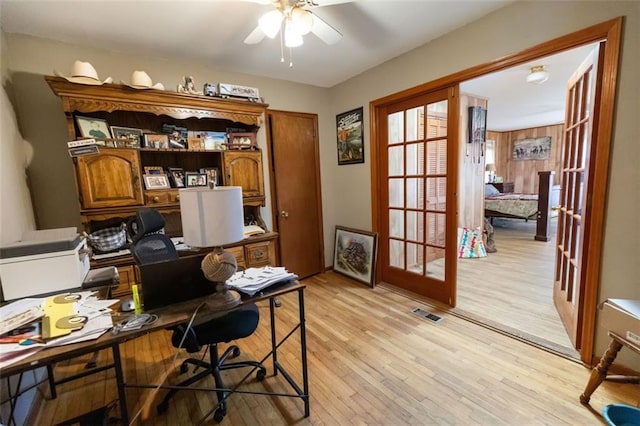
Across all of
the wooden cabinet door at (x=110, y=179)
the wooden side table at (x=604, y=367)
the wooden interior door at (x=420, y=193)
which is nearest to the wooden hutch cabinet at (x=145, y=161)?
the wooden cabinet door at (x=110, y=179)

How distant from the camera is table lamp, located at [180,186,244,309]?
1.19 m

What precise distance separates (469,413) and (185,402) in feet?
5.39

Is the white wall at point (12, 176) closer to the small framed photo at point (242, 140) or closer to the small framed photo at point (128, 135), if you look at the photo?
the small framed photo at point (128, 135)

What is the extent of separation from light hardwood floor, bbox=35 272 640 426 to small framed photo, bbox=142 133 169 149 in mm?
1674

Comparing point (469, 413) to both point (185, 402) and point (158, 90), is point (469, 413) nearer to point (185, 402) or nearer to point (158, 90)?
point (185, 402)

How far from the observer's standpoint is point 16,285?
1363 mm

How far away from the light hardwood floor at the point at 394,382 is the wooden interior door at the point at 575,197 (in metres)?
0.52

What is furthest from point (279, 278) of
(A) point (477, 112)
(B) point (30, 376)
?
(A) point (477, 112)

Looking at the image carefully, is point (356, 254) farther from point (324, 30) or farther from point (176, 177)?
point (324, 30)

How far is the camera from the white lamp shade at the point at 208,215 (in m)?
1.19

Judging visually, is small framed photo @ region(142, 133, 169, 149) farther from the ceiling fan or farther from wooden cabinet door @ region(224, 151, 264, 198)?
the ceiling fan

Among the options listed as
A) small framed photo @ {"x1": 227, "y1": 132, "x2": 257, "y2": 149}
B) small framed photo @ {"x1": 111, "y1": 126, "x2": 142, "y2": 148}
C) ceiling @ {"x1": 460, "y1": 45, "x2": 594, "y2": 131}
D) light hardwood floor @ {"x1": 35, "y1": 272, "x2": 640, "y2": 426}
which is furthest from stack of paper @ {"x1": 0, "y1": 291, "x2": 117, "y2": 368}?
ceiling @ {"x1": 460, "y1": 45, "x2": 594, "y2": 131}

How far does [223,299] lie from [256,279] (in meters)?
0.23

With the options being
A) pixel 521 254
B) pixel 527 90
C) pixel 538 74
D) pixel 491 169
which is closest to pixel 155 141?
pixel 538 74
